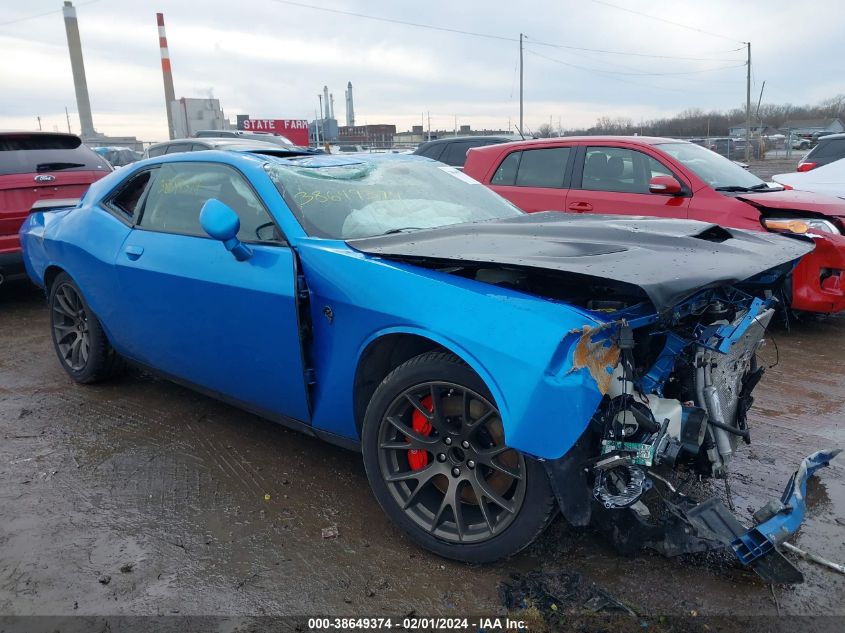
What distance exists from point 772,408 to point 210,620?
3437 mm

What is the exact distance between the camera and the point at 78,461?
3.60 metres

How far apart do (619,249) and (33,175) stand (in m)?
6.13

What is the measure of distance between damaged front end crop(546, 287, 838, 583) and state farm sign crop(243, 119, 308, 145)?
3504 centimetres

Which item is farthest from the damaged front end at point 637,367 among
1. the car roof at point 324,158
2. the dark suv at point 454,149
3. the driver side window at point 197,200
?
the dark suv at point 454,149

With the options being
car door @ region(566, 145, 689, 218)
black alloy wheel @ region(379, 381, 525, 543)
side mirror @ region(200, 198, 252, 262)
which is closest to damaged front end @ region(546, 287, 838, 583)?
black alloy wheel @ region(379, 381, 525, 543)

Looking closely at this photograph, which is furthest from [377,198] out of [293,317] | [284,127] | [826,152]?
[284,127]

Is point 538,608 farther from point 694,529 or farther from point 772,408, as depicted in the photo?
point 772,408

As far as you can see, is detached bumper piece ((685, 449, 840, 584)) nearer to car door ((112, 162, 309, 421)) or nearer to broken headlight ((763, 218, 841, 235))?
car door ((112, 162, 309, 421))

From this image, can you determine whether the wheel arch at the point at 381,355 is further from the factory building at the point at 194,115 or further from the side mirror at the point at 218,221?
the factory building at the point at 194,115

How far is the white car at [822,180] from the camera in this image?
22.9 ft

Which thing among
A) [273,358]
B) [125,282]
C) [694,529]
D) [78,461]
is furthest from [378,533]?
[125,282]

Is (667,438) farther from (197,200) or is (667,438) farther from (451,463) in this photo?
(197,200)

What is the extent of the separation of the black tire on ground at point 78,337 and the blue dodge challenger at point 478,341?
0.88 m

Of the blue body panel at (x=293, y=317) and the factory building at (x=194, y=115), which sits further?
the factory building at (x=194, y=115)
